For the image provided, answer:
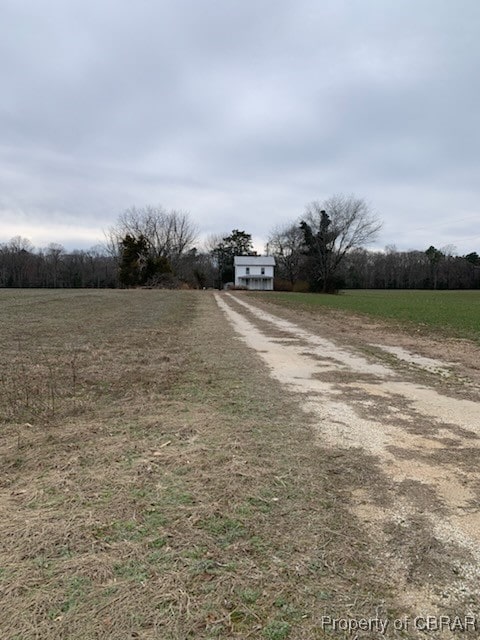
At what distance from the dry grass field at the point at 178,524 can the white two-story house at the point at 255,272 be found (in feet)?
224

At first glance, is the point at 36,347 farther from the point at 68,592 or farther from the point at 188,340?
the point at 68,592

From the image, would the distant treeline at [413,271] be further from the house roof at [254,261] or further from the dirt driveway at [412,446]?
the dirt driveway at [412,446]

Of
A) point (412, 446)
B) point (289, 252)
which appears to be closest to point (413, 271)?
point (289, 252)

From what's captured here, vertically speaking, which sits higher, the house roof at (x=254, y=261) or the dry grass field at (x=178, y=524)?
the house roof at (x=254, y=261)

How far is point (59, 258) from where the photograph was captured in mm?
84375

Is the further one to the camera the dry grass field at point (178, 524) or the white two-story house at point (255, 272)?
the white two-story house at point (255, 272)

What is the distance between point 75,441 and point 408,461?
9.83 feet

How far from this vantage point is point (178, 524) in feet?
7.97

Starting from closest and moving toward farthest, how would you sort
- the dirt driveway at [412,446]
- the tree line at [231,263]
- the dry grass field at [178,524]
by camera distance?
the dry grass field at [178,524], the dirt driveway at [412,446], the tree line at [231,263]

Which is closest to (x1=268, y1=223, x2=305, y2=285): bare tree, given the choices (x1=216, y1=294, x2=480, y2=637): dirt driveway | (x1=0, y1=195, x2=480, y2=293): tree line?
(x1=0, y1=195, x2=480, y2=293): tree line

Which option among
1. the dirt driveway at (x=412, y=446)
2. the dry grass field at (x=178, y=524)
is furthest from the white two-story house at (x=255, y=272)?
the dry grass field at (x=178, y=524)

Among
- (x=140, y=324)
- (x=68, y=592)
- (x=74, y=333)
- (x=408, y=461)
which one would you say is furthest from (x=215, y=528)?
(x=140, y=324)

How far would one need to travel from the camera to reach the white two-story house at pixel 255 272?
240 feet

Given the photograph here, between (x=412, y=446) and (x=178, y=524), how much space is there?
239 cm
